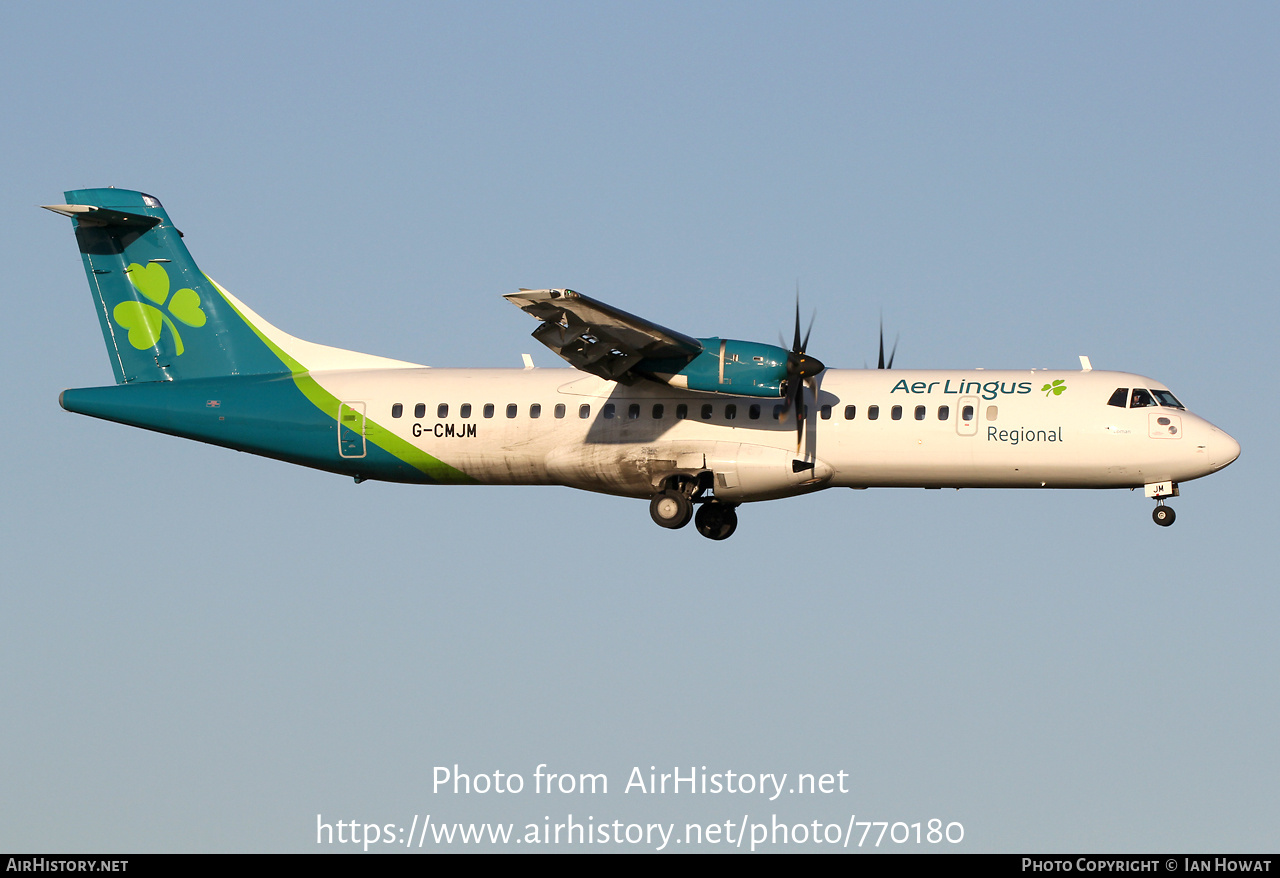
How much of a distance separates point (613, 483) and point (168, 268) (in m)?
9.44

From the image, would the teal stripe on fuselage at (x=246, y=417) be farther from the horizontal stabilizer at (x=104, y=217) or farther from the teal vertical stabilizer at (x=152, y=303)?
the horizontal stabilizer at (x=104, y=217)

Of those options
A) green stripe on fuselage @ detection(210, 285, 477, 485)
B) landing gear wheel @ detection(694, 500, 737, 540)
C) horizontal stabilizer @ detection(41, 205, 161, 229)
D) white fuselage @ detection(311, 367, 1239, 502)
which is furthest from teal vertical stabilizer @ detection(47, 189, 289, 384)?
landing gear wheel @ detection(694, 500, 737, 540)

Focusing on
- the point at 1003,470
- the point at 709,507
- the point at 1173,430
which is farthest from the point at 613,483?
the point at 1173,430

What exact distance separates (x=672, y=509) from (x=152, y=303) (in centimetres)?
1052

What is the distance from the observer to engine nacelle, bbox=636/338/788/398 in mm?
26016

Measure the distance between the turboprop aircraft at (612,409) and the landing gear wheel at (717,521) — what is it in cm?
3

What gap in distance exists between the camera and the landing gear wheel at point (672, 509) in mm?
27266

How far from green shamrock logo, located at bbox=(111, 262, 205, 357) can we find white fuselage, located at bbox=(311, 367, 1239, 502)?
324 centimetres

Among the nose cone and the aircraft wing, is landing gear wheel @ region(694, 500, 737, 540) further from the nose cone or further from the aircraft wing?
the nose cone

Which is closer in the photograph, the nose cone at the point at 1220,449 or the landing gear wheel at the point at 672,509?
the nose cone at the point at 1220,449

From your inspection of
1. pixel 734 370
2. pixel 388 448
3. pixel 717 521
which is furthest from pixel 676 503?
pixel 388 448

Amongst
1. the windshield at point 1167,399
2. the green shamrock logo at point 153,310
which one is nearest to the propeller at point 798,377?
the windshield at point 1167,399

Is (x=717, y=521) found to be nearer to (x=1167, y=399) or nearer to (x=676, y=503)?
(x=676, y=503)

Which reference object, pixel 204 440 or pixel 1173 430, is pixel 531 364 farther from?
pixel 1173 430
